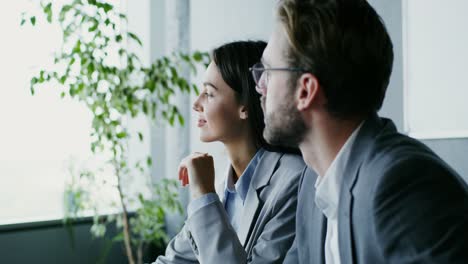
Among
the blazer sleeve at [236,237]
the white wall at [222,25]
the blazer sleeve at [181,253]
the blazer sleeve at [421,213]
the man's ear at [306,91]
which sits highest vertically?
the white wall at [222,25]

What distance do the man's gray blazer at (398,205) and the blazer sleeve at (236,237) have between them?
0.49 metres

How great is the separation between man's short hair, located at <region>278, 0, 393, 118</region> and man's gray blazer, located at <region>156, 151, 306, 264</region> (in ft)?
1.50

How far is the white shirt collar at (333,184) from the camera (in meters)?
1.37

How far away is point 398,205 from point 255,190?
838 mm

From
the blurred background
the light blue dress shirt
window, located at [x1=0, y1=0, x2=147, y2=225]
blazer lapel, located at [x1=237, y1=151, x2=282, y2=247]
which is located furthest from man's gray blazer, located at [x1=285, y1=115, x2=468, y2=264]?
window, located at [x1=0, y1=0, x2=147, y2=225]

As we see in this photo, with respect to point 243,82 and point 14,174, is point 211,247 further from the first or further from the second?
point 14,174

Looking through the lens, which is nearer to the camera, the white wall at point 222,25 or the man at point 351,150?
the man at point 351,150

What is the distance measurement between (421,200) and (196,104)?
1.20 m

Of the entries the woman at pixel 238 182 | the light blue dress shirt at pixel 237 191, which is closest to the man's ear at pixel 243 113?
the woman at pixel 238 182

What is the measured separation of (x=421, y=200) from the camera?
110 cm

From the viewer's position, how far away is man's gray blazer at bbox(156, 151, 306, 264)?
67.6 inches

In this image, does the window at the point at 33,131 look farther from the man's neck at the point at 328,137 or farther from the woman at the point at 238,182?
the man's neck at the point at 328,137

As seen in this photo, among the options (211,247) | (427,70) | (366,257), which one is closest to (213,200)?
(211,247)

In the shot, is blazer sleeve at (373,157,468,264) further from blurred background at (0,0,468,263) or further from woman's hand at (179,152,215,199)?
blurred background at (0,0,468,263)
